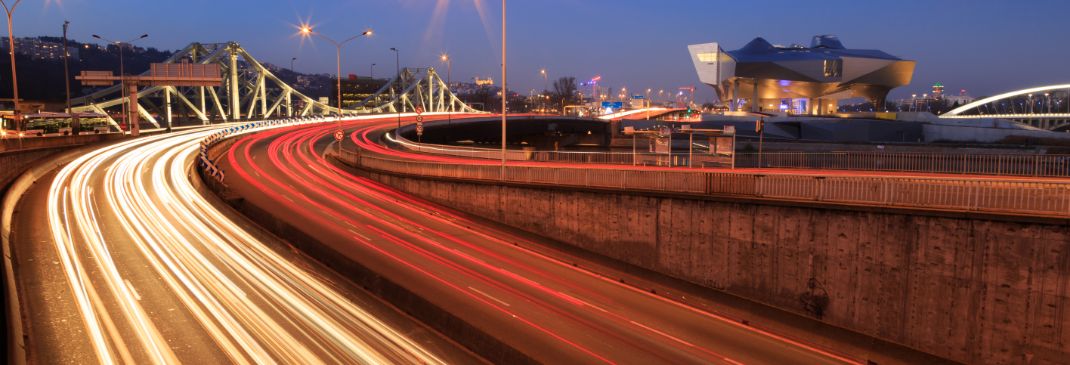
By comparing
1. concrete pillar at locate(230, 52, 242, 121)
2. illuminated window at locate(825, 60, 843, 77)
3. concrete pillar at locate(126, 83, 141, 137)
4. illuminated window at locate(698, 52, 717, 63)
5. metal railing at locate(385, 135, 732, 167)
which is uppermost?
illuminated window at locate(698, 52, 717, 63)

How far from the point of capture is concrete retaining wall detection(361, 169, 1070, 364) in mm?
13883

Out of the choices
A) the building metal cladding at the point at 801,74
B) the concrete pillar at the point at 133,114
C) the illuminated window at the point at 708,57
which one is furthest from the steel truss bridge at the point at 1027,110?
the concrete pillar at the point at 133,114

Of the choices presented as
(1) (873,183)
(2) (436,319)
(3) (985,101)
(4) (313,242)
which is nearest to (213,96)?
(4) (313,242)

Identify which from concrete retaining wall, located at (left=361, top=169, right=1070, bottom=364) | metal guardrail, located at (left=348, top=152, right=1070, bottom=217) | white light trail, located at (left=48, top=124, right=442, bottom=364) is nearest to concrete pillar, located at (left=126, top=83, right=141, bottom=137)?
white light trail, located at (left=48, top=124, right=442, bottom=364)

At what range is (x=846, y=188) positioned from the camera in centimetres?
1686

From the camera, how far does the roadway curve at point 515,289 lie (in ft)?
46.8

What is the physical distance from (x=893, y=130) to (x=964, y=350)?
176ft

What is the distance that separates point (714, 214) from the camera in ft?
62.6

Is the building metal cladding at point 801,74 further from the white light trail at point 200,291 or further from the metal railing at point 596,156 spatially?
the white light trail at point 200,291

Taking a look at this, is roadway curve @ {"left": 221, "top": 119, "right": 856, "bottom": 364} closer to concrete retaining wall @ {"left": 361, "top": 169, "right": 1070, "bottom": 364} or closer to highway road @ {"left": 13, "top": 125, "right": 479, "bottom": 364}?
highway road @ {"left": 13, "top": 125, "right": 479, "bottom": 364}

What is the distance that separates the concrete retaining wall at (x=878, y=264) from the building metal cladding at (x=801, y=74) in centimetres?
8385

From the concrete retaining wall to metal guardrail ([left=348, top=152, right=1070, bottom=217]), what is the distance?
517 mm

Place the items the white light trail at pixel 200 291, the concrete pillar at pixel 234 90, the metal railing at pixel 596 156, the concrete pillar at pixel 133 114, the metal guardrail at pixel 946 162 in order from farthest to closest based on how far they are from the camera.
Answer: the concrete pillar at pixel 234 90 → the concrete pillar at pixel 133 114 → the metal railing at pixel 596 156 → the metal guardrail at pixel 946 162 → the white light trail at pixel 200 291

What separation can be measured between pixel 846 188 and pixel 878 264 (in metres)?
2.23
